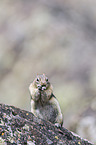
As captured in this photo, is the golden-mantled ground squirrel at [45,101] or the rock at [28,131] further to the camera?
the golden-mantled ground squirrel at [45,101]

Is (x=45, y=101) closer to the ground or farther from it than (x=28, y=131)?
farther from it

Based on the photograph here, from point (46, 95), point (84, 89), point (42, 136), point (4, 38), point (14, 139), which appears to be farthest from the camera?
point (4, 38)

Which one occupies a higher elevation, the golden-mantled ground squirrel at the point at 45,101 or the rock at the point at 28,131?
the golden-mantled ground squirrel at the point at 45,101

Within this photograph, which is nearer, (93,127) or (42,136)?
(42,136)

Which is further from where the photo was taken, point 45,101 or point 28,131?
point 45,101

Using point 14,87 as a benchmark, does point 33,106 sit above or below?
below

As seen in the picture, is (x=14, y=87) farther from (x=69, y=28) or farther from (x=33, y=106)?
(x=33, y=106)

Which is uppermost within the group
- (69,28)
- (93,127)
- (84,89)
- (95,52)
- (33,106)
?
(69,28)

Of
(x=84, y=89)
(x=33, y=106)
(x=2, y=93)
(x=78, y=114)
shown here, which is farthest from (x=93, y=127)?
(x=2, y=93)
